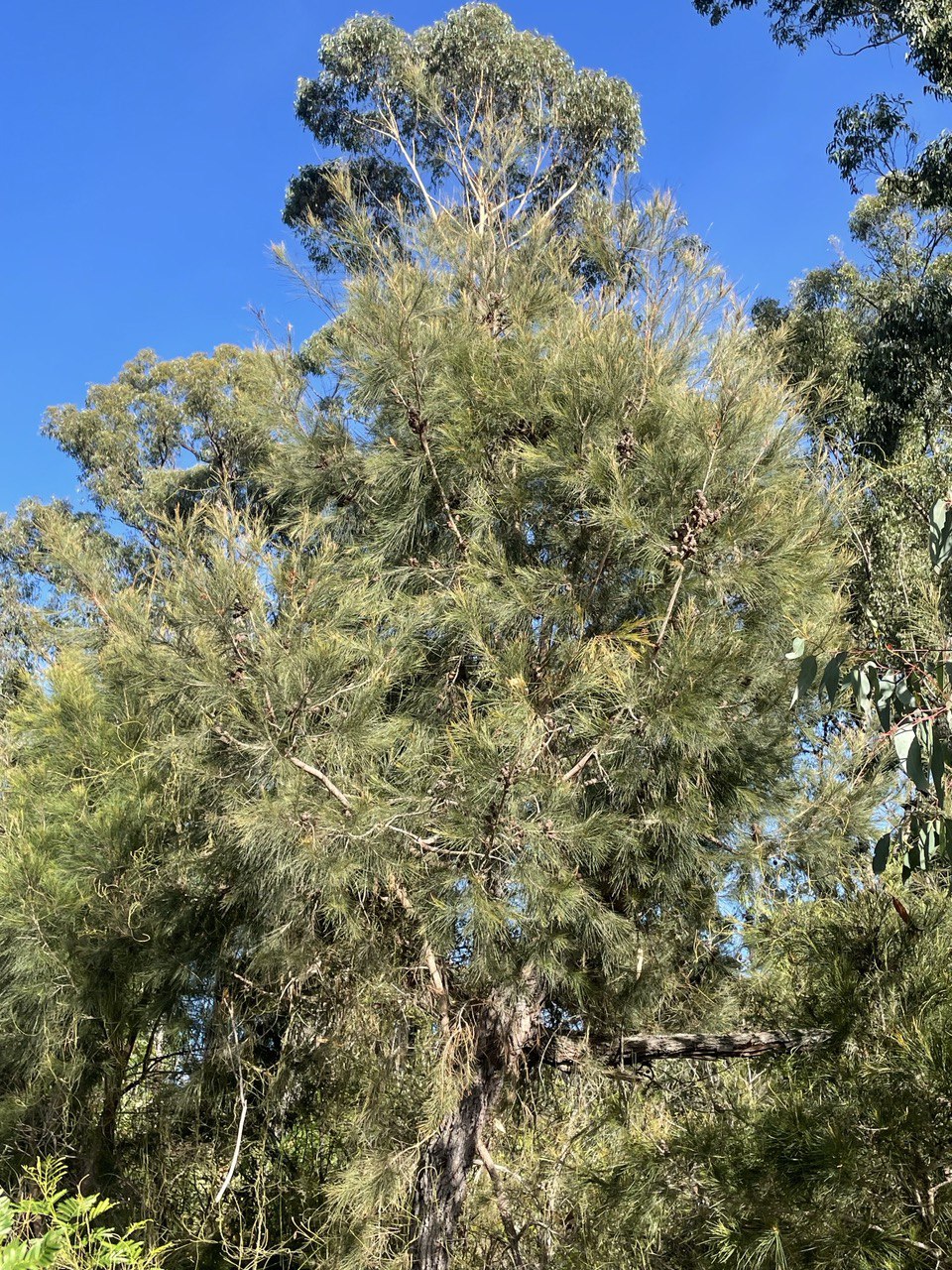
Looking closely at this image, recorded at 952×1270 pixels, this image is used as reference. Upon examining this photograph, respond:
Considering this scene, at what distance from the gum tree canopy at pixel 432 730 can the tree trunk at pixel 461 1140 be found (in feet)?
0.03

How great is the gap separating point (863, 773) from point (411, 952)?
4.79ft

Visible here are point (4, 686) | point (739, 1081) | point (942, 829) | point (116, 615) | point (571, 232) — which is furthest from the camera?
point (4, 686)

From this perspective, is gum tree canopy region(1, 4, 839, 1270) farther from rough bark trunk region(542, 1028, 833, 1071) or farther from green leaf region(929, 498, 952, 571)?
green leaf region(929, 498, 952, 571)

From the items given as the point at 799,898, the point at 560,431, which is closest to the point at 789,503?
the point at 560,431

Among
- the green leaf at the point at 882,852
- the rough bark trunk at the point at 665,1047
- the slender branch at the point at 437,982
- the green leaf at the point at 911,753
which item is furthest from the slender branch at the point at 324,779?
the green leaf at the point at 911,753

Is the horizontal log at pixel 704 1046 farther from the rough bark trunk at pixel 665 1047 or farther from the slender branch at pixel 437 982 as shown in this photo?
the slender branch at pixel 437 982

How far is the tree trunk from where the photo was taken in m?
2.74

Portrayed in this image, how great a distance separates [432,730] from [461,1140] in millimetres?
1139

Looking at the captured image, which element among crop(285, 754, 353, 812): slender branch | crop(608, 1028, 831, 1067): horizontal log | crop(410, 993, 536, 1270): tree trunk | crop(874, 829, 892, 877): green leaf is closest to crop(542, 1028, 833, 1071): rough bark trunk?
crop(608, 1028, 831, 1067): horizontal log

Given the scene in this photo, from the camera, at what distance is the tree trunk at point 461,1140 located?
2.74m

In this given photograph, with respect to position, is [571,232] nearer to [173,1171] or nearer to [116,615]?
[116,615]

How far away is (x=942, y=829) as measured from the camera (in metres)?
1.57

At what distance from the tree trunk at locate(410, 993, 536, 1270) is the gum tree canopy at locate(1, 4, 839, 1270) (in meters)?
0.01

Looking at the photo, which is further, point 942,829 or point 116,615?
point 116,615
